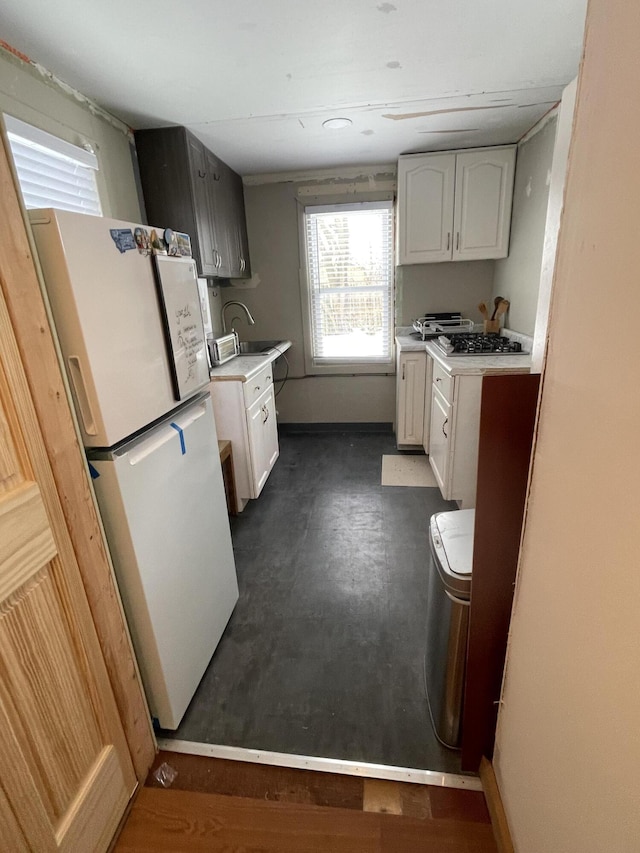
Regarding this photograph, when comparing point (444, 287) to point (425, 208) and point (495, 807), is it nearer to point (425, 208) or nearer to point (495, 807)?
point (425, 208)

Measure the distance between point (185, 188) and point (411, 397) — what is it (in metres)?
2.11

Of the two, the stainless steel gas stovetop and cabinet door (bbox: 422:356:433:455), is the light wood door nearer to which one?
the stainless steel gas stovetop

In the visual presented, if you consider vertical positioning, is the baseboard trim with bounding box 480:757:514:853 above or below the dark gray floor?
above

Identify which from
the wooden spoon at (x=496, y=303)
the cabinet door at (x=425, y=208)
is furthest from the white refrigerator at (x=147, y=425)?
the wooden spoon at (x=496, y=303)

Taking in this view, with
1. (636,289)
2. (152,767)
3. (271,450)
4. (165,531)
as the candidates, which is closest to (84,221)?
(165,531)

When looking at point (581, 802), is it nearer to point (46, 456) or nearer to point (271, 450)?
point (46, 456)

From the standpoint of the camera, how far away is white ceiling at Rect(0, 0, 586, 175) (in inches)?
54.4

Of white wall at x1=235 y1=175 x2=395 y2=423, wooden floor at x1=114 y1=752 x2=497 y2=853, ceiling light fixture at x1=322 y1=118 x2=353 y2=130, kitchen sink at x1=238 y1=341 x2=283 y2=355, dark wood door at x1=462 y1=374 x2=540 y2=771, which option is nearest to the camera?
dark wood door at x1=462 y1=374 x2=540 y2=771

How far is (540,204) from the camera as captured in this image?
2527mm

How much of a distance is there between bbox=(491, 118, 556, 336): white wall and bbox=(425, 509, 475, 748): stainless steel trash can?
1.97 metres

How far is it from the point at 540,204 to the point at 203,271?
2.21 meters

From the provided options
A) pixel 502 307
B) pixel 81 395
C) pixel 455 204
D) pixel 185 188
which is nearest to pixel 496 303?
pixel 502 307

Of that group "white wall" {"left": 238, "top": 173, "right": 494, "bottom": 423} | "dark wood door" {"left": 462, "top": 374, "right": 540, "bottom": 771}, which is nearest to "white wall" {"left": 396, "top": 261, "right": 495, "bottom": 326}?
"white wall" {"left": 238, "top": 173, "right": 494, "bottom": 423}

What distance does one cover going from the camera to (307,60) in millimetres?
1677
